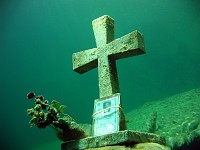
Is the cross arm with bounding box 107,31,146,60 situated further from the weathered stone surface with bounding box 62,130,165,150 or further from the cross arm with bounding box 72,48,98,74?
the weathered stone surface with bounding box 62,130,165,150

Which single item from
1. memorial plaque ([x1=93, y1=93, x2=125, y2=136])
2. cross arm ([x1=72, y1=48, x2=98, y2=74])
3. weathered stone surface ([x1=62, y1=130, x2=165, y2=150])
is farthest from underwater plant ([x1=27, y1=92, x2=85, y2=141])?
cross arm ([x1=72, y1=48, x2=98, y2=74])

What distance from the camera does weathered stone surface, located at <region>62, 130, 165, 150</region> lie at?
244 cm

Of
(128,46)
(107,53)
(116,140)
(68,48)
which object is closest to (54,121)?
(116,140)

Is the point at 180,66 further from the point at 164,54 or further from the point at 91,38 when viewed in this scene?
the point at 91,38

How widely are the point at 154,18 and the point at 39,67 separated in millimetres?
40316

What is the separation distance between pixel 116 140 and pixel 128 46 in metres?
1.32

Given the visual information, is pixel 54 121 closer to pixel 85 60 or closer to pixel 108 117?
pixel 108 117

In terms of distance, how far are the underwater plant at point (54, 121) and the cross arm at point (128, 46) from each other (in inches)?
43.6

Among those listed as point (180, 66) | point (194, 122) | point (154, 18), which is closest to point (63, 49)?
point (154, 18)

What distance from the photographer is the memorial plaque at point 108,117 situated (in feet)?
8.83

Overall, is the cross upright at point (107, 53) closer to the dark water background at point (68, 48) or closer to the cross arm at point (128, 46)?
the cross arm at point (128, 46)

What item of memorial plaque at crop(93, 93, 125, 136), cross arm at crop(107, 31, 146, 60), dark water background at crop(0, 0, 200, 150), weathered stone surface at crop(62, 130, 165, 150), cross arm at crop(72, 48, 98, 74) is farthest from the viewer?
dark water background at crop(0, 0, 200, 150)

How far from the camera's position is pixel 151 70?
92.9 meters

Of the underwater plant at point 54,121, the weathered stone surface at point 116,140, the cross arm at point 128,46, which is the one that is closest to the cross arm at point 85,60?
the cross arm at point 128,46
